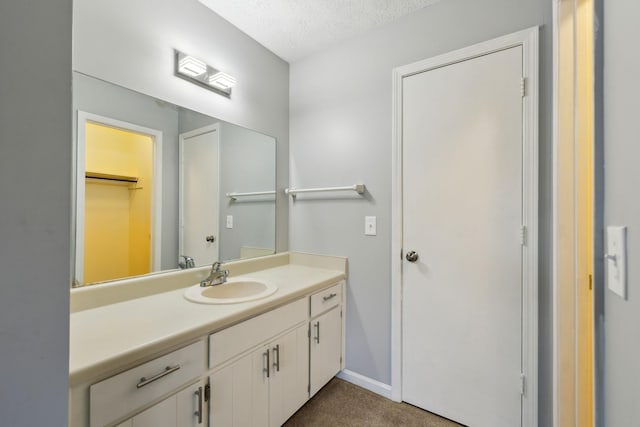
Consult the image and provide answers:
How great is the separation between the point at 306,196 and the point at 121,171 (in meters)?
1.19

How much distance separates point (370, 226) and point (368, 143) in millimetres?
571

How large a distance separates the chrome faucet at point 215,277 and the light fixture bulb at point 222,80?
44.1 inches

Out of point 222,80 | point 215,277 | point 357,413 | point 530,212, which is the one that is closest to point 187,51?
point 222,80

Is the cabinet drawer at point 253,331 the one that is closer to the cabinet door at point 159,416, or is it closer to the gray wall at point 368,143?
the cabinet door at point 159,416

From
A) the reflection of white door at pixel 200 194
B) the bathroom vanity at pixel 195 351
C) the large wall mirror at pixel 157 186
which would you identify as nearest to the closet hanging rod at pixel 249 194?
the large wall mirror at pixel 157 186

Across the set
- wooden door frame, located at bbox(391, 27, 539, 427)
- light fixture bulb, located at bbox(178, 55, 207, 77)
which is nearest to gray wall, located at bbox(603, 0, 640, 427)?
wooden door frame, located at bbox(391, 27, 539, 427)

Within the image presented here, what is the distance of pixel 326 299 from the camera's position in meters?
1.73

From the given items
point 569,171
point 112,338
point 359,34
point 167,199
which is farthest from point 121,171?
point 569,171

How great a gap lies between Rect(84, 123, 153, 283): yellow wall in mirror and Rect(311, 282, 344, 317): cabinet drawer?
93cm

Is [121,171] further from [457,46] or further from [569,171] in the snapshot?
[569,171]

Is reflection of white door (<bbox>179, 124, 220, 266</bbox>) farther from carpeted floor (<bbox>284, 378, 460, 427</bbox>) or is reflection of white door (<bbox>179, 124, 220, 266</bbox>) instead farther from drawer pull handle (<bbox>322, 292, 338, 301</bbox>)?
carpeted floor (<bbox>284, 378, 460, 427</bbox>)

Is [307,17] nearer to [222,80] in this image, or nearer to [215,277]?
[222,80]

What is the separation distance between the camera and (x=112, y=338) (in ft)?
2.92

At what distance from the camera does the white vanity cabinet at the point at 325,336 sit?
5.32 feet
